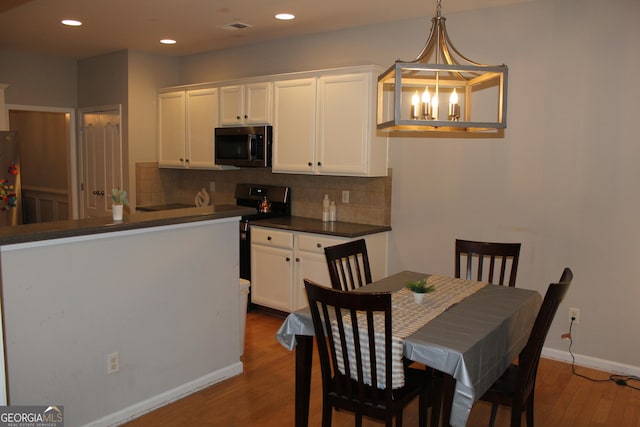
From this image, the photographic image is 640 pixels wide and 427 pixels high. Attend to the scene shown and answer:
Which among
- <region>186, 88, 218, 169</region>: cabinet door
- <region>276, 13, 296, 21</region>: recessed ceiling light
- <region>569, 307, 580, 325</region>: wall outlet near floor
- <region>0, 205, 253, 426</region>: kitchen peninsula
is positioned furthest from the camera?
<region>186, 88, 218, 169</region>: cabinet door

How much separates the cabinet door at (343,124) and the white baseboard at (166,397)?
186 cm

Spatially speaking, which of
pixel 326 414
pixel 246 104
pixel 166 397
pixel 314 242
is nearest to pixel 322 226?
pixel 314 242

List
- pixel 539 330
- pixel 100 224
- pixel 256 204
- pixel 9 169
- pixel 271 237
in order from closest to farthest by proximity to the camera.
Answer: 1. pixel 539 330
2. pixel 100 224
3. pixel 271 237
4. pixel 256 204
5. pixel 9 169

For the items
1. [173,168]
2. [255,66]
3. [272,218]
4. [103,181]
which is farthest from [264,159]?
[103,181]

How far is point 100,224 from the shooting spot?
111 inches

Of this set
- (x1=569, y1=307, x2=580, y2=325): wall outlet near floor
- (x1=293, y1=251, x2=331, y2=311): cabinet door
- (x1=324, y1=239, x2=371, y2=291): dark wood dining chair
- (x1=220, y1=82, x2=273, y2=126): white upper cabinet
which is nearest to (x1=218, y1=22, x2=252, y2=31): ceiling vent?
(x1=220, y1=82, x2=273, y2=126): white upper cabinet

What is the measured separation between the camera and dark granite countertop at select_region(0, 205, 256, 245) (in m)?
2.45

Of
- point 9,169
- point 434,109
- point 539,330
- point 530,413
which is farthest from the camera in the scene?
point 9,169

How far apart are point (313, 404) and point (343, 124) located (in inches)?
90.4

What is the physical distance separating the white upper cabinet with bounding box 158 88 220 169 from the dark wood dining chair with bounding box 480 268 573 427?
12.5 ft

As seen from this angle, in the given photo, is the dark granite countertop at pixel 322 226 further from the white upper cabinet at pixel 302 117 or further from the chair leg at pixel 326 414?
the chair leg at pixel 326 414

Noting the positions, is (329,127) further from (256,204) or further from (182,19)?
(182,19)

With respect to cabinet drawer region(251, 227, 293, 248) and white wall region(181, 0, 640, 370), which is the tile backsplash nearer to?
white wall region(181, 0, 640, 370)

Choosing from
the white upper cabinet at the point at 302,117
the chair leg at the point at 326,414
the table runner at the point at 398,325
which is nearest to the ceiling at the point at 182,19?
the white upper cabinet at the point at 302,117
